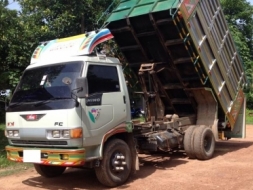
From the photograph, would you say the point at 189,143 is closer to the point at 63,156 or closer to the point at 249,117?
the point at 63,156

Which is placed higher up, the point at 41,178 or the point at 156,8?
the point at 156,8

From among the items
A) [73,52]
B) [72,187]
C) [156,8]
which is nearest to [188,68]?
[156,8]

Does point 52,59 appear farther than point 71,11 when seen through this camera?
No

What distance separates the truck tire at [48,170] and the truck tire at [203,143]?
3070 millimetres

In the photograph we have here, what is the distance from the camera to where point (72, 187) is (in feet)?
21.1

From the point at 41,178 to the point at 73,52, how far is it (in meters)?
2.63

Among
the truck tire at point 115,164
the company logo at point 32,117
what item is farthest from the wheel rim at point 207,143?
the company logo at point 32,117

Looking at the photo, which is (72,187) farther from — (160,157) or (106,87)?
(160,157)

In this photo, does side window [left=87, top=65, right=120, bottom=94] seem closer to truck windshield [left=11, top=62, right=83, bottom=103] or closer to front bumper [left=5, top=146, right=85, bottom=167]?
truck windshield [left=11, top=62, right=83, bottom=103]

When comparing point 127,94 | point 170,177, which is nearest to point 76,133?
point 127,94

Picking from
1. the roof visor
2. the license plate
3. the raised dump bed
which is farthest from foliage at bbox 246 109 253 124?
the license plate

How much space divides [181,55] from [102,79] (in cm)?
260

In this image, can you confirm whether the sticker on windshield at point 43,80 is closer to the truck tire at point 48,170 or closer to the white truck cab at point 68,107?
the white truck cab at point 68,107

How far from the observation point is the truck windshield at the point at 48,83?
5.95 m
